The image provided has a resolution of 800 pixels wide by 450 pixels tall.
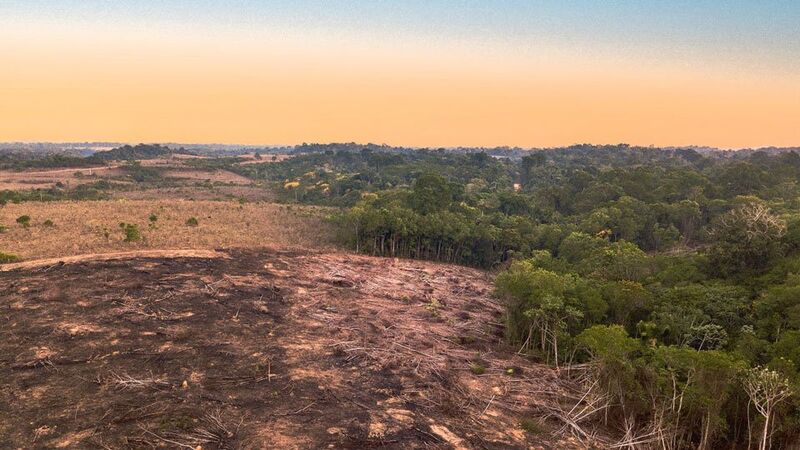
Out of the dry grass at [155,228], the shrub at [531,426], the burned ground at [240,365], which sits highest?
the dry grass at [155,228]

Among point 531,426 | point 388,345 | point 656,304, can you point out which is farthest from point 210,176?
point 531,426

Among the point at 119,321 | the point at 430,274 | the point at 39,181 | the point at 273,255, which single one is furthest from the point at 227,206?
the point at 39,181

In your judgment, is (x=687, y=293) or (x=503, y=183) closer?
(x=687, y=293)

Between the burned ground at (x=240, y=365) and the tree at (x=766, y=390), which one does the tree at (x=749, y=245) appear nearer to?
the burned ground at (x=240, y=365)

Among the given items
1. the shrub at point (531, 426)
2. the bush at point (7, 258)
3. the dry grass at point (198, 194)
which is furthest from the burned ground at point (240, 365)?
the dry grass at point (198, 194)

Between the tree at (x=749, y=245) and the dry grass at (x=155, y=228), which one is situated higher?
the tree at (x=749, y=245)

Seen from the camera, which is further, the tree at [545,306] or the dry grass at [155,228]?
the dry grass at [155,228]

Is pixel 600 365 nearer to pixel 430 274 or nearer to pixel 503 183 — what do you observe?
pixel 430 274
